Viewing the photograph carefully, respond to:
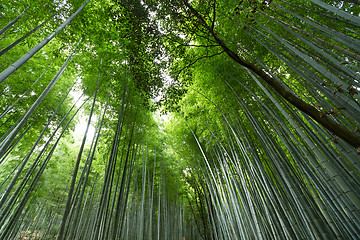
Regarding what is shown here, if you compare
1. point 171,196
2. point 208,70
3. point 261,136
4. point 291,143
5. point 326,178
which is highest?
point 208,70

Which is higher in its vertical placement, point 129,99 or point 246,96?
point 129,99

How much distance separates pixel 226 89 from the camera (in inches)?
134

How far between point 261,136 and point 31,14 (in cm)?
382

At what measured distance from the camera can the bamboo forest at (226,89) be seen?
4.59ft

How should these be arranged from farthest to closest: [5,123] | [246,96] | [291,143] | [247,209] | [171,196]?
[171,196]
[5,123]
[246,96]
[247,209]
[291,143]

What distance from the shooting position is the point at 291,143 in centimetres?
207

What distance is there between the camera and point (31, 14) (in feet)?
7.35

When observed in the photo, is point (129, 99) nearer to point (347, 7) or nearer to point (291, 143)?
point (291, 143)

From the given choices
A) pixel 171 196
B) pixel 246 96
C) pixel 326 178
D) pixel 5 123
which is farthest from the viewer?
pixel 171 196

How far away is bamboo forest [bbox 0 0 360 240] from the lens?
140 cm

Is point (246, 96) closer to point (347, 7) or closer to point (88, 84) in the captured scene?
point (347, 7)

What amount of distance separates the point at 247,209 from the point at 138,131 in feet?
11.1

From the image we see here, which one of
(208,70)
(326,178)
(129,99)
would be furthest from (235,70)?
(129,99)

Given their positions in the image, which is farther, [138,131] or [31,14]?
[138,131]
